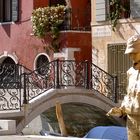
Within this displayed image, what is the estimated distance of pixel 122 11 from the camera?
2166cm

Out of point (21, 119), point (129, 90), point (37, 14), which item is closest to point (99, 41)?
point (37, 14)

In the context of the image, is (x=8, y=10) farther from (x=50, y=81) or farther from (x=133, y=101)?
(x=133, y=101)

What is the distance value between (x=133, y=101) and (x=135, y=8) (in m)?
15.5

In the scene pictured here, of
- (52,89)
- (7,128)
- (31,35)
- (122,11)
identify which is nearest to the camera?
(7,128)

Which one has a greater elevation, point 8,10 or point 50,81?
point 8,10

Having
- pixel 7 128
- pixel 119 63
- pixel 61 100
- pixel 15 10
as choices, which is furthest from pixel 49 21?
pixel 7 128

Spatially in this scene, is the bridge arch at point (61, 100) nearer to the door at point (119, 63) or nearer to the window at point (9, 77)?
the window at point (9, 77)

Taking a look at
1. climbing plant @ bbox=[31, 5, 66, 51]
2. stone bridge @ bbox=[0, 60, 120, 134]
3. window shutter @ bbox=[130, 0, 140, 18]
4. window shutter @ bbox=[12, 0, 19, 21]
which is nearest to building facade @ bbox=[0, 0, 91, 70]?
window shutter @ bbox=[12, 0, 19, 21]

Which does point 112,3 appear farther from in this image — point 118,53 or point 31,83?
point 31,83

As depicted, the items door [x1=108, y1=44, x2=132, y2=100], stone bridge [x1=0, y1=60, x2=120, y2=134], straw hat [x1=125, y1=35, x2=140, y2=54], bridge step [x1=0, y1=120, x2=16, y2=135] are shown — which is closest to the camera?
straw hat [x1=125, y1=35, x2=140, y2=54]

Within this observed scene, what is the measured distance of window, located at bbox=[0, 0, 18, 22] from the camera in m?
26.4

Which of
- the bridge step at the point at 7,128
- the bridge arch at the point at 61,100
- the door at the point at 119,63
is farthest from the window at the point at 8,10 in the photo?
the bridge step at the point at 7,128

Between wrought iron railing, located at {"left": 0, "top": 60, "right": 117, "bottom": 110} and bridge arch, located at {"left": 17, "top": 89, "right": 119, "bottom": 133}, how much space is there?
163 millimetres

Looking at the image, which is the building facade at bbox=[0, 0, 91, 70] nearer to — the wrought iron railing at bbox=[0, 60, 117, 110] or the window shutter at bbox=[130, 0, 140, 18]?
the window shutter at bbox=[130, 0, 140, 18]
